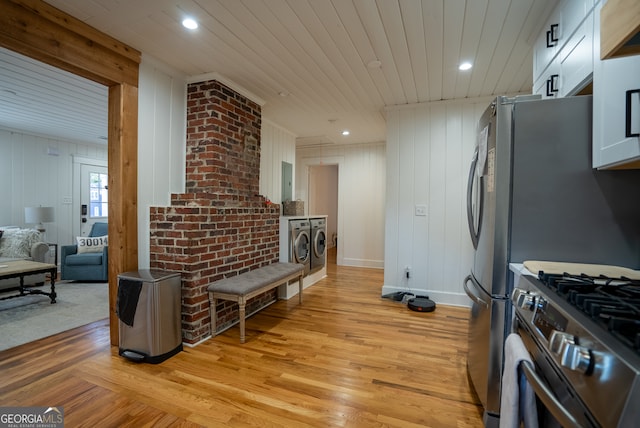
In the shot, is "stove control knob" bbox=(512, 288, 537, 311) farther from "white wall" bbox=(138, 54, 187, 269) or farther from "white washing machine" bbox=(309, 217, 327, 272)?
"white washing machine" bbox=(309, 217, 327, 272)

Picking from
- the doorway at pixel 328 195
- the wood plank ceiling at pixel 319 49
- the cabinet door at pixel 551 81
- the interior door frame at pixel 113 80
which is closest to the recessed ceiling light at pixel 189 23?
the wood plank ceiling at pixel 319 49

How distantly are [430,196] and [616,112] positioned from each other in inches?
99.4

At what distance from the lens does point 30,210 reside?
4590 mm

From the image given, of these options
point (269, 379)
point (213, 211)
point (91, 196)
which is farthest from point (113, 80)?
point (91, 196)

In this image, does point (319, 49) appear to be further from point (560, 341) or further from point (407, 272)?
point (407, 272)

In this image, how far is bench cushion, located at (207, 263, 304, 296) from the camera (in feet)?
8.31

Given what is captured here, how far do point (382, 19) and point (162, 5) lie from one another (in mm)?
1442

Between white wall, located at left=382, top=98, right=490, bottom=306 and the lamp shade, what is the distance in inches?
212

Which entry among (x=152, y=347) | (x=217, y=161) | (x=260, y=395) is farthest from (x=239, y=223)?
(x=260, y=395)

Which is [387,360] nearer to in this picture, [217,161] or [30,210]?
[217,161]

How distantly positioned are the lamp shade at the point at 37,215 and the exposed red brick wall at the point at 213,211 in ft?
11.7

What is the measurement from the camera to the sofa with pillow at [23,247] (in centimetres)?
411

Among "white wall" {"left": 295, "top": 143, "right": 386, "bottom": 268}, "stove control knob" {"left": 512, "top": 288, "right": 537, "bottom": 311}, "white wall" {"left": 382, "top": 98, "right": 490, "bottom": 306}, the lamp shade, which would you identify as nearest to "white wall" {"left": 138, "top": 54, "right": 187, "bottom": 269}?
"white wall" {"left": 382, "top": 98, "right": 490, "bottom": 306}

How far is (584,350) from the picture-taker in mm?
595
